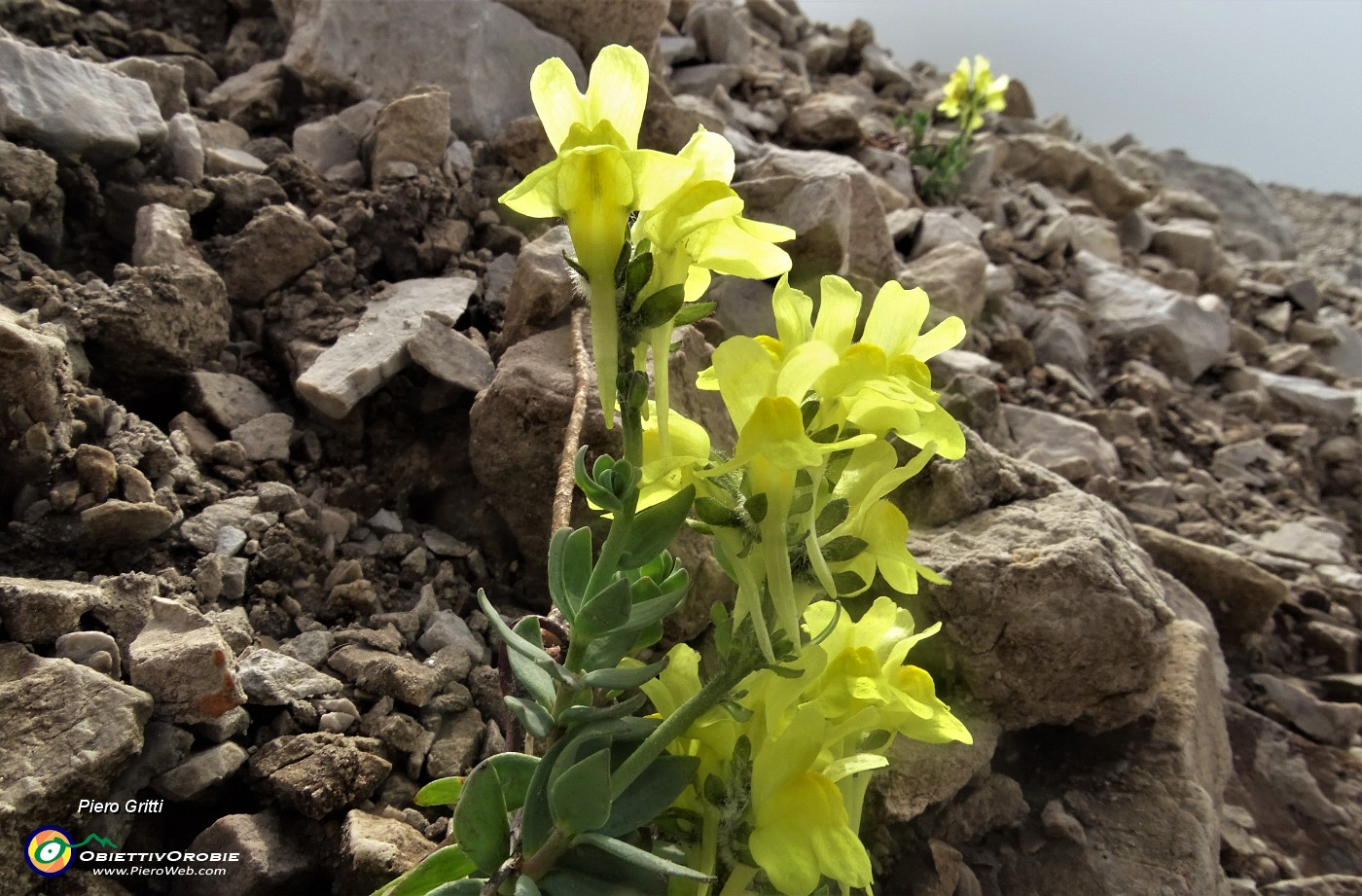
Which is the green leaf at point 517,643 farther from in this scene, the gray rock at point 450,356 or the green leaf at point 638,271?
the gray rock at point 450,356

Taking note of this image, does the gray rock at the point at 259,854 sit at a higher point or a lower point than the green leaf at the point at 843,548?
lower

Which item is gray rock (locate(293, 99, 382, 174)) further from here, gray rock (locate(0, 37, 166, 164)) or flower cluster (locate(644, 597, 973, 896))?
flower cluster (locate(644, 597, 973, 896))

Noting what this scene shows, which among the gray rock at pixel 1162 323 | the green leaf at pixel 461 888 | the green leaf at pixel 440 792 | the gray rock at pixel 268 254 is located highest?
the gray rock at pixel 1162 323

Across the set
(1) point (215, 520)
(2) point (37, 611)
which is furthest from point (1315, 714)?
(2) point (37, 611)

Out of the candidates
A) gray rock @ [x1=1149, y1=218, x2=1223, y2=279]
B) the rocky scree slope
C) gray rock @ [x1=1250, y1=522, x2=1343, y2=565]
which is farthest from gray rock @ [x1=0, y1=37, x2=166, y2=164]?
gray rock @ [x1=1149, y1=218, x2=1223, y2=279]

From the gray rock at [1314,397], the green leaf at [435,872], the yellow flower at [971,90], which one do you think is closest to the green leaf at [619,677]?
the green leaf at [435,872]

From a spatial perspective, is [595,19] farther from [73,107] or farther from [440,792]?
[440,792]
